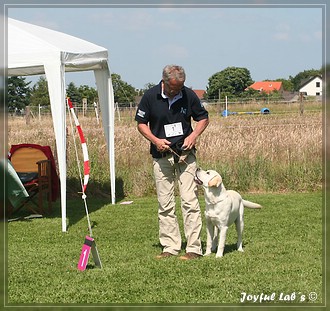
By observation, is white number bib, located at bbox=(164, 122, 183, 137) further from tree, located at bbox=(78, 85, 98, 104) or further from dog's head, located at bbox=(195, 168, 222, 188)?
tree, located at bbox=(78, 85, 98, 104)

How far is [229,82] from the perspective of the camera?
61.8 meters

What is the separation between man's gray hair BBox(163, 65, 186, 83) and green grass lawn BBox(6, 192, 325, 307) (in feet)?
6.18

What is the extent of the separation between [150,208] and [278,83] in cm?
8074

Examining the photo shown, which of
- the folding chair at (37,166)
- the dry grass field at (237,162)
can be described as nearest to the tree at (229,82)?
the dry grass field at (237,162)

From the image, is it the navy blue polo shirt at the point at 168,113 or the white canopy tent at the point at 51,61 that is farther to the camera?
the white canopy tent at the point at 51,61

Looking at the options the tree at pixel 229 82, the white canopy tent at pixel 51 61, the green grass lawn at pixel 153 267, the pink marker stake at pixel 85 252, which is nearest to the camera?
the green grass lawn at pixel 153 267

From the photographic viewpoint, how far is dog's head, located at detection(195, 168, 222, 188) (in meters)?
6.25

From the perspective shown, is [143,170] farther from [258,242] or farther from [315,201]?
[258,242]

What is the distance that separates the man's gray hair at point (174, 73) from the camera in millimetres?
6191

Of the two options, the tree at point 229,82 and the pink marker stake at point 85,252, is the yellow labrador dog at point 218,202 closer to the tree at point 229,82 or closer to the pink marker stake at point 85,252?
the pink marker stake at point 85,252

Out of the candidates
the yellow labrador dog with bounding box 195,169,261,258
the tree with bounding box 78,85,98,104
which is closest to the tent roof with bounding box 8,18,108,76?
the yellow labrador dog with bounding box 195,169,261,258

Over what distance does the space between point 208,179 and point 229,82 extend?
185 ft

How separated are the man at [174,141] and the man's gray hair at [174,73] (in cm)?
14

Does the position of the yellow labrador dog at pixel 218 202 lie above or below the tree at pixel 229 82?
below
